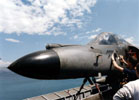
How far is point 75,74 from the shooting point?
5.05 metres

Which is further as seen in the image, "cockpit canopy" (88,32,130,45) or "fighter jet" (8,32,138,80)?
"cockpit canopy" (88,32,130,45)

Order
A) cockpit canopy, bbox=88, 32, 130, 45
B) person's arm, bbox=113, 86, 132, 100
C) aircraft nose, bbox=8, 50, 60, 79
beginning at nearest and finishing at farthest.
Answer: person's arm, bbox=113, 86, 132, 100, aircraft nose, bbox=8, 50, 60, 79, cockpit canopy, bbox=88, 32, 130, 45

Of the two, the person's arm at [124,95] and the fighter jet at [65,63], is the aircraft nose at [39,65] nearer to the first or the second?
the fighter jet at [65,63]

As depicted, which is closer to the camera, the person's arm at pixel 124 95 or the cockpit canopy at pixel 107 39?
the person's arm at pixel 124 95

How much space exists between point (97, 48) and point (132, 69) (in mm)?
3498

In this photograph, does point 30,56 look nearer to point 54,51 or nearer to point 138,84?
point 54,51

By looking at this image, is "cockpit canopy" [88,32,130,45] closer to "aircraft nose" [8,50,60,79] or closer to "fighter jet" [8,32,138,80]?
"fighter jet" [8,32,138,80]

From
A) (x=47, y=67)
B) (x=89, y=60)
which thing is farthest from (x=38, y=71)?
(x=89, y=60)

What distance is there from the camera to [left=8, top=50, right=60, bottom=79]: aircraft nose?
427 cm

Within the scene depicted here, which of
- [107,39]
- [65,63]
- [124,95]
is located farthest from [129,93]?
[107,39]

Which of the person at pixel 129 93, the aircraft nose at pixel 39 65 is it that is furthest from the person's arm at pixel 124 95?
the aircraft nose at pixel 39 65

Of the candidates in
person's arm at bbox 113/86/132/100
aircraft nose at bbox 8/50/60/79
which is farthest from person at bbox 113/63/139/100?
aircraft nose at bbox 8/50/60/79

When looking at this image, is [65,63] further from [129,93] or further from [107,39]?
[107,39]

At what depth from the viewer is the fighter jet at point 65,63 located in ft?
14.1
